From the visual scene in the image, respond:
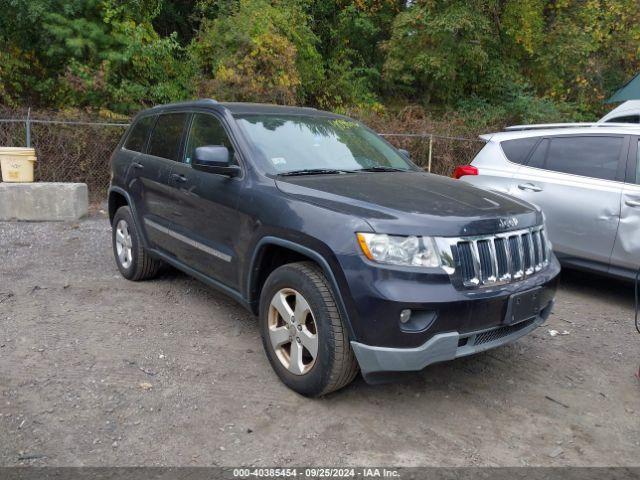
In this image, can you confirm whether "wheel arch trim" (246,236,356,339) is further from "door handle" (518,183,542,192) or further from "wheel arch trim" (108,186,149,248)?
"door handle" (518,183,542,192)

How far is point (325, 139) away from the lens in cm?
440

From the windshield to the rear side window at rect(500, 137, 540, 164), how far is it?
2021mm

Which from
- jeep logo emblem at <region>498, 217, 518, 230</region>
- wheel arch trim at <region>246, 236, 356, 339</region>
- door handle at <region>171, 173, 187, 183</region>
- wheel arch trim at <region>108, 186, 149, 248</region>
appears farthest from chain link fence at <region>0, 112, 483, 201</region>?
jeep logo emblem at <region>498, 217, 518, 230</region>

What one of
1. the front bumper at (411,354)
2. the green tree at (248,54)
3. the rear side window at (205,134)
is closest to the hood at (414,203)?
the front bumper at (411,354)

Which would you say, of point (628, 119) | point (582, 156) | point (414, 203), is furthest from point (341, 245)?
point (628, 119)

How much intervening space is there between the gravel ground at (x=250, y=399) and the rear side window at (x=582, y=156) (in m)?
1.47

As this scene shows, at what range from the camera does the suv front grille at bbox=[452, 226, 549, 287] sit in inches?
121

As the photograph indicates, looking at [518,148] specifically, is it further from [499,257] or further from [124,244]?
[124,244]

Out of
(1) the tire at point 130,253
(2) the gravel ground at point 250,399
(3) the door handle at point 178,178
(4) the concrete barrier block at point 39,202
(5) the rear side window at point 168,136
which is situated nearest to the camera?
(2) the gravel ground at point 250,399

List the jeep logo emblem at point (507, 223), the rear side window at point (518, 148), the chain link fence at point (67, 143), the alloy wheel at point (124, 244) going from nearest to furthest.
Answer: the jeep logo emblem at point (507, 223), the alloy wheel at point (124, 244), the rear side window at point (518, 148), the chain link fence at point (67, 143)

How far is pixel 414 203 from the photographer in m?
3.29

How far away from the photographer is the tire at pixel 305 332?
10.2ft

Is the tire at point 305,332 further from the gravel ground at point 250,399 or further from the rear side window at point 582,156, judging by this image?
the rear side window at point 582,156

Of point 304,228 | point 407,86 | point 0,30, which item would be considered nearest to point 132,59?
point 0,30
